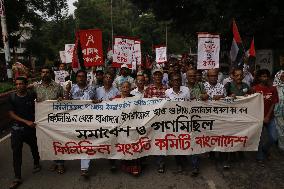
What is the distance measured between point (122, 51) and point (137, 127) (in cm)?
457

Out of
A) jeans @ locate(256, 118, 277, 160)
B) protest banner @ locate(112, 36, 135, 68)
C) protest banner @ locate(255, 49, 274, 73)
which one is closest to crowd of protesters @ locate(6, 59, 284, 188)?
jeans @ locate(256, 118, 277, 160)

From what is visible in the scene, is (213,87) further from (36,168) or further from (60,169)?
(36,168)

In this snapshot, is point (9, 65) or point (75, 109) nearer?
point (75, 109)

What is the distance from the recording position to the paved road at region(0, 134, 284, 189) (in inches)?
243

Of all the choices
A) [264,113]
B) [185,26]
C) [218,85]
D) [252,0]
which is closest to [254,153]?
[264,113]

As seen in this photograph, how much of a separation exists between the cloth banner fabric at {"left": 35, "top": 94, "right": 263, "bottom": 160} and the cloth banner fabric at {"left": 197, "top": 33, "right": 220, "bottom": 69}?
94.3 inches

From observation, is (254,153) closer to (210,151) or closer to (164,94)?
(210,151)

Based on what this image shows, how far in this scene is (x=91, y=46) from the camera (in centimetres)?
851

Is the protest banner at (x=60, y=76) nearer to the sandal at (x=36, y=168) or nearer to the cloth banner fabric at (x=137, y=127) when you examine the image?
the sandal at (x=36, y=168)

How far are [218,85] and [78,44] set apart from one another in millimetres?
2802

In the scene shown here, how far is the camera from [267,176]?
6.45 meters

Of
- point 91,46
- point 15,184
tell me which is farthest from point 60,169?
point 91,46

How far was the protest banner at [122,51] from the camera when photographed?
431 inches

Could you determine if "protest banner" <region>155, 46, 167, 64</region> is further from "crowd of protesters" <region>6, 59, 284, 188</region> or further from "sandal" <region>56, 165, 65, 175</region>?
"sandal" <region>56, 165, 65, 175</region>
